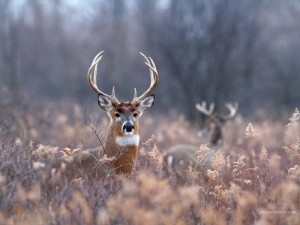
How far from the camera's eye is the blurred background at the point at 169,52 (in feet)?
65.1

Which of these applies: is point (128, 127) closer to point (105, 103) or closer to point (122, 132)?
point (122, 132)

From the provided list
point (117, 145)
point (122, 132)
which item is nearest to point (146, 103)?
point (122, 132)

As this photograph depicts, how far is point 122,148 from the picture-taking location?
24.4ft

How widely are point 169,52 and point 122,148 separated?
1303 cm

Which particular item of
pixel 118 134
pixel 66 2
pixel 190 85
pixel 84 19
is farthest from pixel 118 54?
pixel 118 134

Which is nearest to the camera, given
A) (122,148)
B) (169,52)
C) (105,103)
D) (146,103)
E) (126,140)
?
(122,148)

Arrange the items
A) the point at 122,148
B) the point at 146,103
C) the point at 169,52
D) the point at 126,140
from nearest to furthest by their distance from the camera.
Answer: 1. the point at 122,148
2. the point at 126,140
3. the point at 146,103
4. the point at 169,52

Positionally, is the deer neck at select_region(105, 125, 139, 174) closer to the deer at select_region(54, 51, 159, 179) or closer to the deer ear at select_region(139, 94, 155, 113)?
the deer at select_region(54, 51, 159, 179)

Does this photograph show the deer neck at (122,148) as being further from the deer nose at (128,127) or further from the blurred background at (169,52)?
the blurred background at (169,52)

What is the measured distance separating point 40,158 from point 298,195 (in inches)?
103

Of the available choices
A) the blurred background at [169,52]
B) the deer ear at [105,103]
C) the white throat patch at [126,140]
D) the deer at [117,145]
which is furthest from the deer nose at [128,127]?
the blurred background at [169,52]

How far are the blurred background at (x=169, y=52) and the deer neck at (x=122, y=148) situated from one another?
900cm

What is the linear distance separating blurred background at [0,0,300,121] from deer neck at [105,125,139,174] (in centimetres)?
900

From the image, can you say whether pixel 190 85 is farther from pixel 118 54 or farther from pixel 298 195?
pixel 298 195
